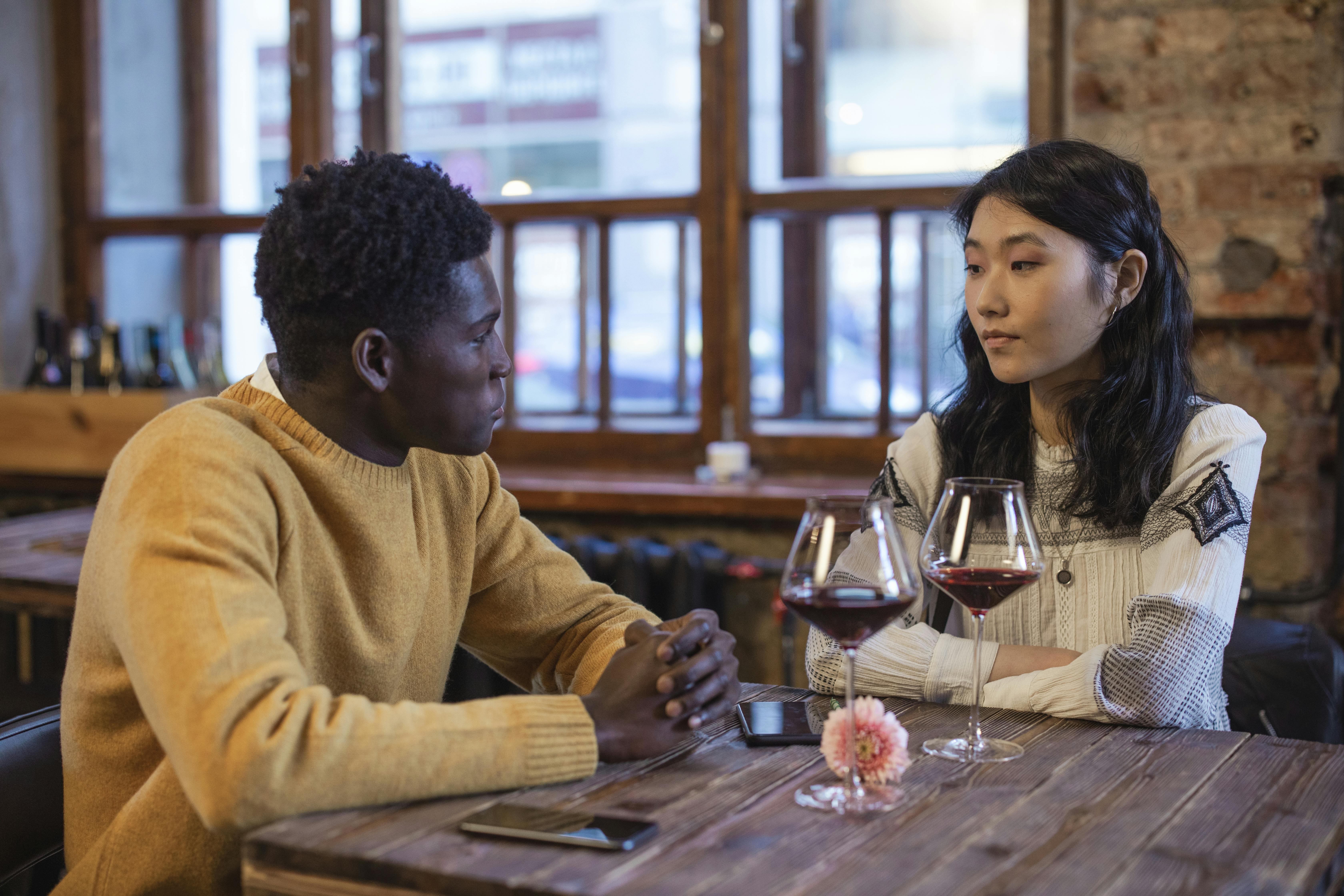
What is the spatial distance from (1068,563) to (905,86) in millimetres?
1568

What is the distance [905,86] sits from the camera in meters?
2.71

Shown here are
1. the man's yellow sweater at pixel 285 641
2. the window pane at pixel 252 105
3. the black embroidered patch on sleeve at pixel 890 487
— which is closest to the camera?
the man's yellow sweater at pixel 285 641

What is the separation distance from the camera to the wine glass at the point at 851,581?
885mm

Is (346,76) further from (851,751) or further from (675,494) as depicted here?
(851,751)

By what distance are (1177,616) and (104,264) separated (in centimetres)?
301

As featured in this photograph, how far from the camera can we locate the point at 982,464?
5.03 ft

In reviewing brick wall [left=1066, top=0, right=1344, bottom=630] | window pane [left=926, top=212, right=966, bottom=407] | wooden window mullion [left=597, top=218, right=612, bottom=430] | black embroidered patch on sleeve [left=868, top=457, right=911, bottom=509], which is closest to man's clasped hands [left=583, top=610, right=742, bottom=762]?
black embroidered patch on sleeve [left=868, top=457, right=911, bottom=509]

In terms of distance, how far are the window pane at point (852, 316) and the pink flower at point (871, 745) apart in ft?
6.22

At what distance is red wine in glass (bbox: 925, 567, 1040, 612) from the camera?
0.99 m

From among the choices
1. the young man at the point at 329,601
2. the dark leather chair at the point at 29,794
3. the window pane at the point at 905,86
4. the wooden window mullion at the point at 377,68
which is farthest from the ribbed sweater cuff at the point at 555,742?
the wooden window mullion at the point at 377,68

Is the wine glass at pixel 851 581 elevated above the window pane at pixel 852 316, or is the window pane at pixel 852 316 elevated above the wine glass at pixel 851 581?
the window pane at pixel 852 316

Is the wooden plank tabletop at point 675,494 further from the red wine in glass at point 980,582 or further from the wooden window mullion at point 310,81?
the red wine in glass at point 980,582

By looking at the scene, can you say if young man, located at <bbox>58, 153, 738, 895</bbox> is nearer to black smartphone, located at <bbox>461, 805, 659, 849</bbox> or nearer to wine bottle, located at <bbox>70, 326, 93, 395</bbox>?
black smartphone, located at <bbox>461, 805, 659, 849</bbox>

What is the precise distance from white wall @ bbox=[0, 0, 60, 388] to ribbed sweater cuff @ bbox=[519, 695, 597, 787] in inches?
111
